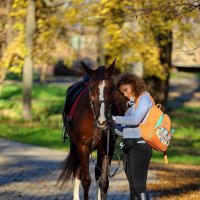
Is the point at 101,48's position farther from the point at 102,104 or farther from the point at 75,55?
the point at 102,104

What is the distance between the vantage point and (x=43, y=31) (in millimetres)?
26766

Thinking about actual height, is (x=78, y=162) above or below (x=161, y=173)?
above

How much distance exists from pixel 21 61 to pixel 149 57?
443 centimetres

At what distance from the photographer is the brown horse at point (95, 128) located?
8.97m

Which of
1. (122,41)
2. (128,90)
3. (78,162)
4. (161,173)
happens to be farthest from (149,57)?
(128,90)

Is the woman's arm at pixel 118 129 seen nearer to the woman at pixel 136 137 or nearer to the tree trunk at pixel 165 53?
the woman at pixel 136 137

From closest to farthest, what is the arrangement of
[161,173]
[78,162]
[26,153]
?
[78,162] < [161,173] < [26,153]

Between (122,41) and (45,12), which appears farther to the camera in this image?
(45,12)

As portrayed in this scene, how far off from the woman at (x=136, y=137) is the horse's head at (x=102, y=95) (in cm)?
34

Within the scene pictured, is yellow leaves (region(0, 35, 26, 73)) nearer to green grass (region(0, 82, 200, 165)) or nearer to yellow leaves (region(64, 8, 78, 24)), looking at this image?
green grass (region(0, 82, 200, 165))

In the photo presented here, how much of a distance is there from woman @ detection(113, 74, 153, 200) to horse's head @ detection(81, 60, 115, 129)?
1.10 feet

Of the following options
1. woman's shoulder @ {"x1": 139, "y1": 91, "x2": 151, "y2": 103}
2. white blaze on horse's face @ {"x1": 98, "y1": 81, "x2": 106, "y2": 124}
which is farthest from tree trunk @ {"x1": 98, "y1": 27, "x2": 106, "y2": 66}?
woman's shoulder @ {"x1": 139, "y1": 91, "x2": 151, "y2": 103}

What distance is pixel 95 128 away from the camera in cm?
979

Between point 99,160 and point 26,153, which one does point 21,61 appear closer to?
point 26,153
